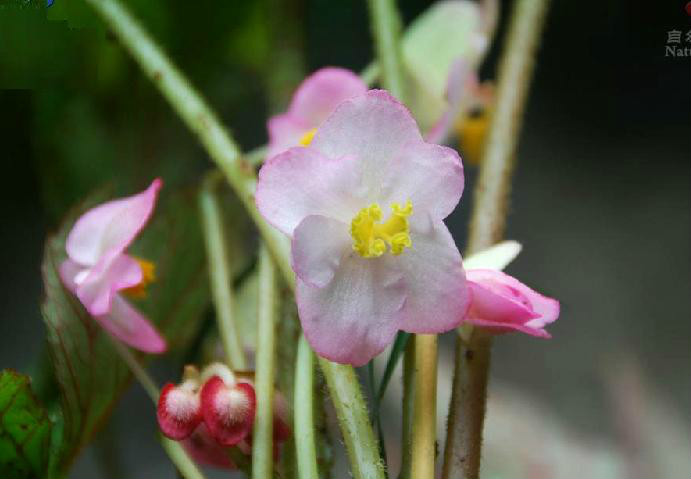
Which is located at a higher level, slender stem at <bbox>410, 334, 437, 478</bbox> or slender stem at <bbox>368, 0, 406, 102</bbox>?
slender stem at <bbox>368, 0, 406, 102</bbox>

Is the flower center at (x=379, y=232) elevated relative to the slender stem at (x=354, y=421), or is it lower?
elevated

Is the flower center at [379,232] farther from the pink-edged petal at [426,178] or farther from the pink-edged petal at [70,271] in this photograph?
the pink-edged petal at [70,271]

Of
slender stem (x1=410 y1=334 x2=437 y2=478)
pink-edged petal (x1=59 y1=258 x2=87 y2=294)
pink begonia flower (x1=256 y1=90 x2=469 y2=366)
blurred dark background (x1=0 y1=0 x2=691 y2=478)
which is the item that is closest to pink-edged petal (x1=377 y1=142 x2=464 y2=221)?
pink begonia flower (x1=256 y1=90 x2=469 y2=366)

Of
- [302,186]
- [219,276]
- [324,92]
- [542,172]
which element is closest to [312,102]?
[324,92]

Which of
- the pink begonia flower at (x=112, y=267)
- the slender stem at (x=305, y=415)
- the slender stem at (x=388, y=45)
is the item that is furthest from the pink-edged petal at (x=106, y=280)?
the slender stem at (x=388, y=45)

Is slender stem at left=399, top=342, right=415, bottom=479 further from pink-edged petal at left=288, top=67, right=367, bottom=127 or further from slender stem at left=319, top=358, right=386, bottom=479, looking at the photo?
pink-edged petal at left=288, top=67, right=367, bottom=127

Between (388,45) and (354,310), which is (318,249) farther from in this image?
(388,45)
